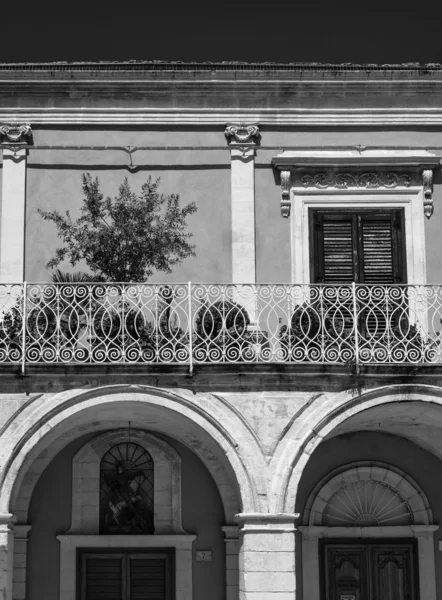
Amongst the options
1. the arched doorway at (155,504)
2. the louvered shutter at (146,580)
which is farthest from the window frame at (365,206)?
the louvered shutter at (146,580)

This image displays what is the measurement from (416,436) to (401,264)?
2.41 m

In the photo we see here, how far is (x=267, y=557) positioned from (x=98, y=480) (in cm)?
337

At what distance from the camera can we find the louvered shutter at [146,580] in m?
14.8

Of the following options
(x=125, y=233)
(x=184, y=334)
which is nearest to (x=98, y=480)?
Answer: (x=184, y=334)

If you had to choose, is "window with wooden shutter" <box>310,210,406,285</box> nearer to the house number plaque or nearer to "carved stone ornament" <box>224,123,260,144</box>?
"carved stone ornament" <box>224,123,260,144</box>

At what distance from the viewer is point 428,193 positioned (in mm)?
15727

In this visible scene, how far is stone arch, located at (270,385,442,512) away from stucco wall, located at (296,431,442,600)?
237 centimetres

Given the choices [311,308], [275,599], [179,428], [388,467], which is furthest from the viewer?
[388,467]

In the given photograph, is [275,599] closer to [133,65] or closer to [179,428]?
[179,428]

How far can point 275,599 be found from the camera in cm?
1239

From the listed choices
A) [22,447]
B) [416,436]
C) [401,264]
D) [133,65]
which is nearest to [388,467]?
[416,436]

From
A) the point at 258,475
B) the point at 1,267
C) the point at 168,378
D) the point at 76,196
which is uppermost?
the point at 76,196

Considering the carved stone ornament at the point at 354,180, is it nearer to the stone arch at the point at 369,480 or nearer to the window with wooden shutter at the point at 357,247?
the window with wooden shutter at the point at 357,247

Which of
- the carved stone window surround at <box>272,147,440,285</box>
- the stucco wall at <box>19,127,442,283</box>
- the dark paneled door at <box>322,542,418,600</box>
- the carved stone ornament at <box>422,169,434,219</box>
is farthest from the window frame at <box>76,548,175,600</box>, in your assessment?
the carved stone ornament at <box>422,169,434,219</box>
